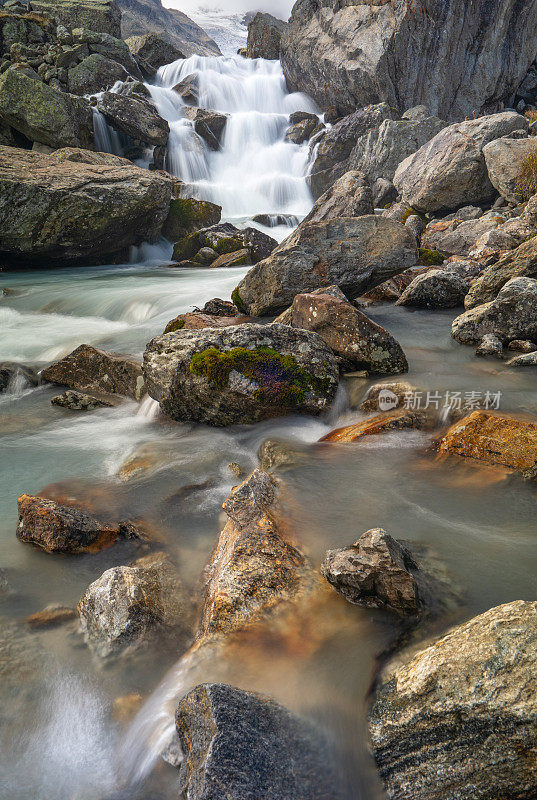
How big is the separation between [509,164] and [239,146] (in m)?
23.3

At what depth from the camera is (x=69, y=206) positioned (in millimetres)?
15148

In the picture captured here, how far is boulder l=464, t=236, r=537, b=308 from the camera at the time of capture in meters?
8.50

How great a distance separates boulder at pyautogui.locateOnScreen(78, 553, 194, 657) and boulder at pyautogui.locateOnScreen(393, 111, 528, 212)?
1807 cm

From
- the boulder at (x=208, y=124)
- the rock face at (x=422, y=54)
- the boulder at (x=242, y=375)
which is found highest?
the rock face at (x=422, y=54)

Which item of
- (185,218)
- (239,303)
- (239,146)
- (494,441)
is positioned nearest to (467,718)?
(494,441)

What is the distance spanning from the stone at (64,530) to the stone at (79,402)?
3271mm

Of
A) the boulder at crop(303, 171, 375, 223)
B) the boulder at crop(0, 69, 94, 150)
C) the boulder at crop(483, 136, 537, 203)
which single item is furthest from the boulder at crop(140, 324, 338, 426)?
the boulder at crop(0, 69, 94, 150)

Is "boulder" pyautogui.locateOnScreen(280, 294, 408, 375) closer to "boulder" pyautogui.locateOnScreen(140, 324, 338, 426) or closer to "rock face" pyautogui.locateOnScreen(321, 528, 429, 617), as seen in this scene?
"boulder" pyautogui.locateOnScreen(140, 324, 338, 426)

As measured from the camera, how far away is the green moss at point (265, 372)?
582 cm

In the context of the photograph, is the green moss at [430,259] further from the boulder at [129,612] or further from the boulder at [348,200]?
the boulder at [129,612]

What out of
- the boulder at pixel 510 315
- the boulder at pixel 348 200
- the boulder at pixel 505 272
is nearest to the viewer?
the boulder at pixel 510 315

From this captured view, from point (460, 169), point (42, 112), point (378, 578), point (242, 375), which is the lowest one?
point (378, 578)

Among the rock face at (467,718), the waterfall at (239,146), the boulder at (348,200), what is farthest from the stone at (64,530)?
the waterfall at (239,146)

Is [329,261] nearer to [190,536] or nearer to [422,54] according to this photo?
→ [190,536]
